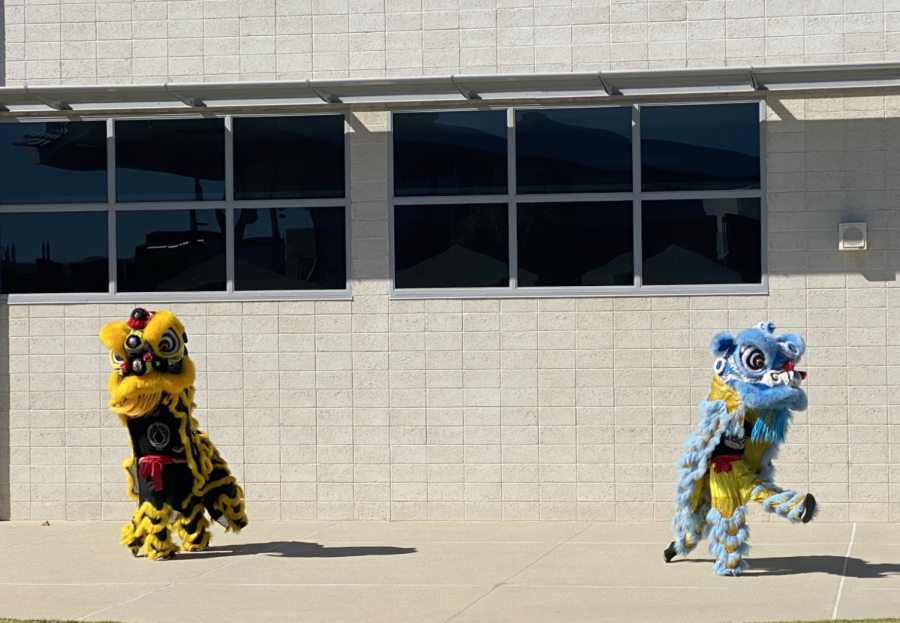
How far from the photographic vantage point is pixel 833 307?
39.0ft

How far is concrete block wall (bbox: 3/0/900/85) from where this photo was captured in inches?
472

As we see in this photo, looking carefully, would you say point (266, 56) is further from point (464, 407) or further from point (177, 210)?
point (464, 407)

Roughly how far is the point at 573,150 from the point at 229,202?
328cm

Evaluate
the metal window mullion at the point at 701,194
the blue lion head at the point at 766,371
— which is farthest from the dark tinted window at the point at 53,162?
the blue lion head at the point at 766,371

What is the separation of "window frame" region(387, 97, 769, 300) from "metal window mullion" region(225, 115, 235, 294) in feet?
4.99

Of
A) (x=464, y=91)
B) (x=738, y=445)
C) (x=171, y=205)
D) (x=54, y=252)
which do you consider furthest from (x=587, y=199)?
(x=54, y=252)

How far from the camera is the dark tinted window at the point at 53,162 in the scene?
1297cm

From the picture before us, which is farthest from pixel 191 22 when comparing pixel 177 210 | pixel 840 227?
pixel 840 227

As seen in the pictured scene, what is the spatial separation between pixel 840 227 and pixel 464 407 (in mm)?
3713

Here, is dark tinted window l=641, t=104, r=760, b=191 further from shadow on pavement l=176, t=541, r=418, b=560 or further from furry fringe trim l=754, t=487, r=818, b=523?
shadow on pavement l=176, t=541, r=418, b=560

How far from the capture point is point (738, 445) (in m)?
9.59

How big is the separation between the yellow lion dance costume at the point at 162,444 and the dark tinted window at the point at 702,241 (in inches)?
168

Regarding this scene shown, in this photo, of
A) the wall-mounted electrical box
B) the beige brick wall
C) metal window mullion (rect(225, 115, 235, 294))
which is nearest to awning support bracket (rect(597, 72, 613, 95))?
the beige brick wall

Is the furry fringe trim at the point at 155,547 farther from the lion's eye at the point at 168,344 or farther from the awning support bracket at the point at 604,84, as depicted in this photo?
the awning support bracket at the point at 604,84
